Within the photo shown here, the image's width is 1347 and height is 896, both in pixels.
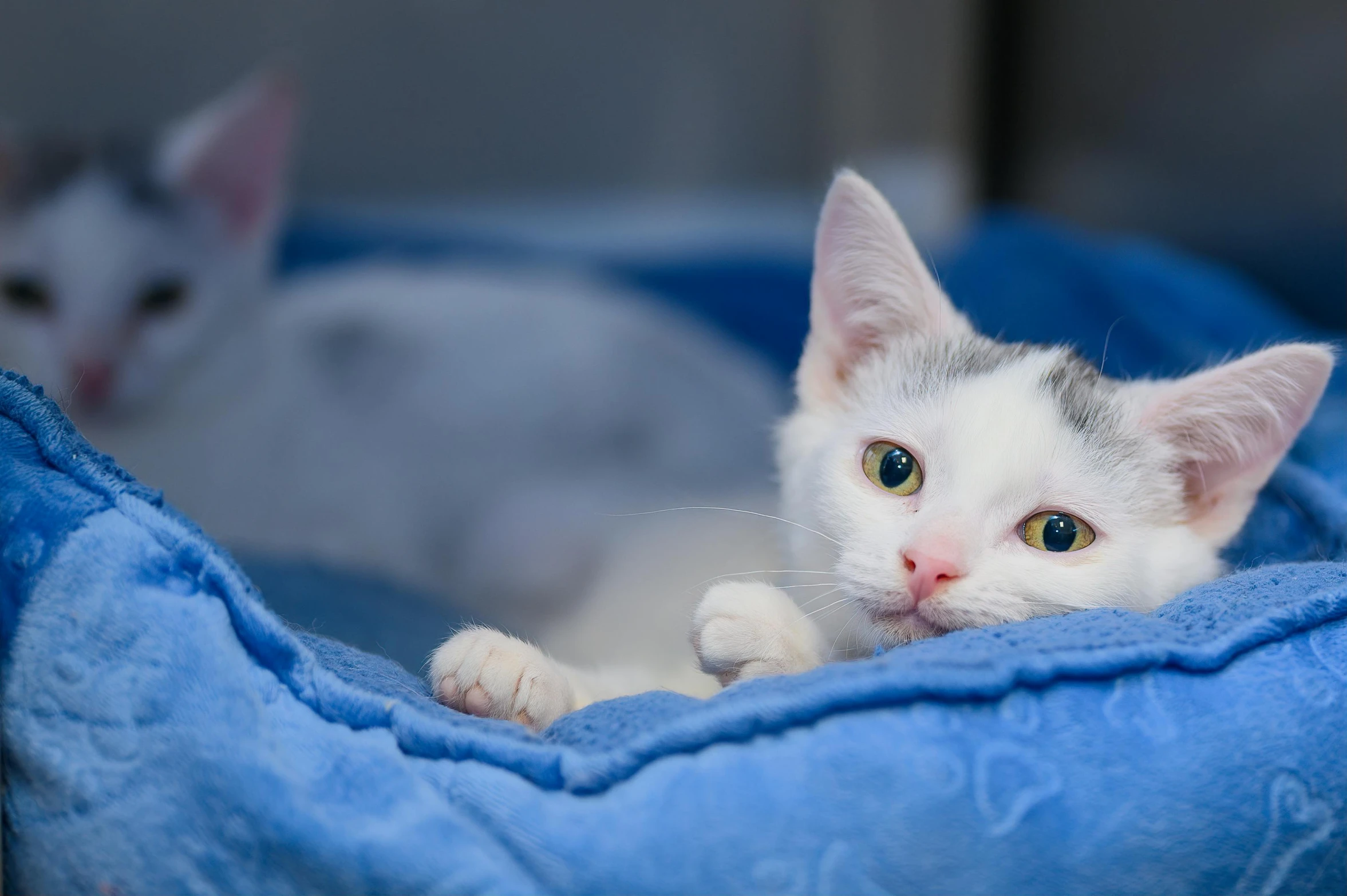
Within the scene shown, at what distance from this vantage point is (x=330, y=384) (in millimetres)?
2008

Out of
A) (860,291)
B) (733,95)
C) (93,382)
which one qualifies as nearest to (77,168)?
(93,382)

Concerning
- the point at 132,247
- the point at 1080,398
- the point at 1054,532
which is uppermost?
the point at 132,247

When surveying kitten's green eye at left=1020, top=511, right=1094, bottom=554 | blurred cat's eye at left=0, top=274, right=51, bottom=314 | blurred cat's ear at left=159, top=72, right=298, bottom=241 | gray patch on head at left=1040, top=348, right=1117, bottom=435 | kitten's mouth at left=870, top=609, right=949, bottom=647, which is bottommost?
kitten's mouth at left=870, top=609, right=949, bottom=647

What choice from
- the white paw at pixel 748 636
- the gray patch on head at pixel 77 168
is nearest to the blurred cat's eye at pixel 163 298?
the gray patch on head at pixel 77 168

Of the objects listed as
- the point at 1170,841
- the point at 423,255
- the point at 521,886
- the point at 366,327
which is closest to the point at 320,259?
the point at 423,255

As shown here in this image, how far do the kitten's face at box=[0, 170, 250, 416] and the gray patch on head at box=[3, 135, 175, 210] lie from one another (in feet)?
0.03

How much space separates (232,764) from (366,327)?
1.46 m

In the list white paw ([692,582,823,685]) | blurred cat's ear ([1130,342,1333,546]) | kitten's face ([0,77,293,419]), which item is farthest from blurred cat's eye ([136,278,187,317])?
blurred cat's ear ([1130,342,1333,546])

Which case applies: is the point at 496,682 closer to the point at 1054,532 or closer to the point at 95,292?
the point at 1054,532

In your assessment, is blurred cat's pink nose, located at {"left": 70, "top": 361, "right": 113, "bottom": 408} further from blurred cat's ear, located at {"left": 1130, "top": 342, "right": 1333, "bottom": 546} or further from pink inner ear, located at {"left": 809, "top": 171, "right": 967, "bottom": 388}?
blurred cat's ear, located at {"left": 1130, "top": 342, "right": 1333, "bottom": 546}

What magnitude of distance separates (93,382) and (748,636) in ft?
4.09

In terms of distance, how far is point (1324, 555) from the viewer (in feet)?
3.61

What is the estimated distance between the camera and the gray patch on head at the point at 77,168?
1.66 meters

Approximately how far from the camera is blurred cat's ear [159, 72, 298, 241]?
1.75m
